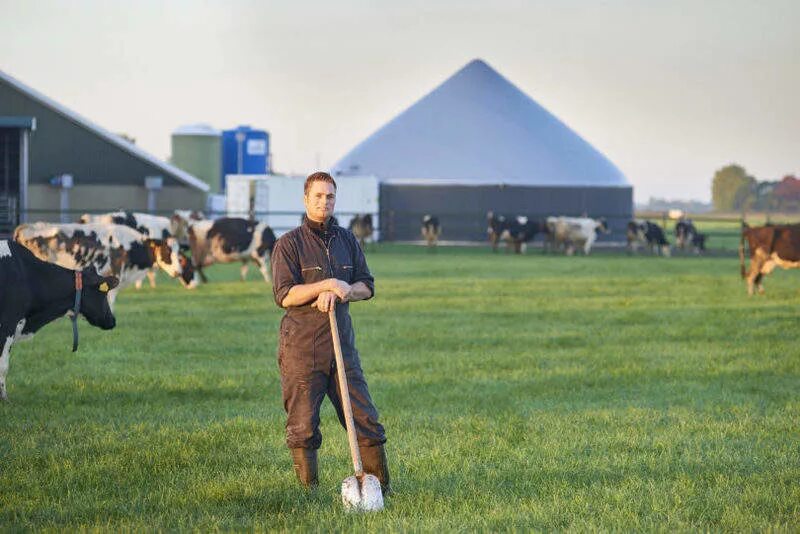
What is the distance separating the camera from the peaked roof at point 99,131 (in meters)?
40.6

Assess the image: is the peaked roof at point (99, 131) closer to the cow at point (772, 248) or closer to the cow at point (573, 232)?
the cow at point (573, 232)

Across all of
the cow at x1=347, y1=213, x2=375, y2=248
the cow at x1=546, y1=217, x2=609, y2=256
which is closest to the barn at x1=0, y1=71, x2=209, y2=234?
the cow at x1=347, y1=213, x2=375, y2=248

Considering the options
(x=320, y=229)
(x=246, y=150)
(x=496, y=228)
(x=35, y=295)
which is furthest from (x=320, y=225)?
(x=246, y=150)

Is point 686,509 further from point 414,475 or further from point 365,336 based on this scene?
point 365,336

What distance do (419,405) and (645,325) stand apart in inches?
305

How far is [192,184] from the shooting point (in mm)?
46750

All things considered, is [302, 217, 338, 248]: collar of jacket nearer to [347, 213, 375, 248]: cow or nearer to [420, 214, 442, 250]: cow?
[347, 213, 375, 248]: cow

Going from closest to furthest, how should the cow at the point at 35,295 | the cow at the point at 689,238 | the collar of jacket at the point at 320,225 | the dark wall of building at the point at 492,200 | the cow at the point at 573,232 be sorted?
the collar of jacket at the point at 320,225 < the cow at the point at 35,295 < the cow at the point at 573,232 < the cow at the point at 689,238 < the dark wall of building at the point at 492,200

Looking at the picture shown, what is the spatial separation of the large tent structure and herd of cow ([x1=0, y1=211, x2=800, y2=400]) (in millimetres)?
16162

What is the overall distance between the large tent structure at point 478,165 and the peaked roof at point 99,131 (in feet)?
29.2

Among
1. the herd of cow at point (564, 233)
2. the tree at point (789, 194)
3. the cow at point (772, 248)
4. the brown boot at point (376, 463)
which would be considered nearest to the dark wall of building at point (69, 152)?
the herd of cow at point (564, 233)

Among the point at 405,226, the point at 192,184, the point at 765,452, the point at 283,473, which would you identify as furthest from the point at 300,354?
the point at 405,226

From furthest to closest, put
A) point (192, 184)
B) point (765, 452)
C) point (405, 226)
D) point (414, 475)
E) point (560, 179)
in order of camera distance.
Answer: point (560, 179) < point (405, 226) < point (192, 184) < point (765, 452) < point (414, 475)

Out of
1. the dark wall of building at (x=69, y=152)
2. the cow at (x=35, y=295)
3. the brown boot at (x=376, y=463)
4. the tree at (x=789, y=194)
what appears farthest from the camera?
the tree at (x=789, y=194)
